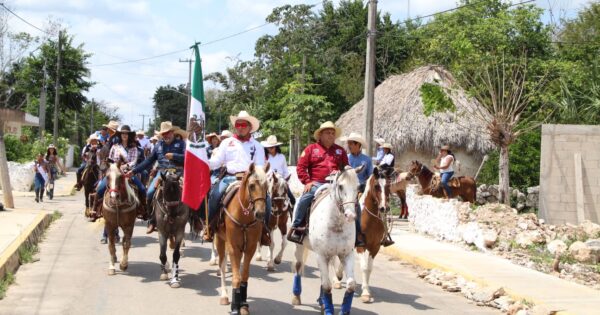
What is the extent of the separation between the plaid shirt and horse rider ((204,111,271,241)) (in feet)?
11.9

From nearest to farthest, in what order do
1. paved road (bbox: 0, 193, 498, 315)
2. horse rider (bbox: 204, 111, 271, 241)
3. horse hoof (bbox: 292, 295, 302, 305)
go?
paved road (bbox: 0, 193, 498, 315) → horse hoof (bbox: 292, 295, 302, 305) → horse rider (bbox: 204, 111, 271, 241)

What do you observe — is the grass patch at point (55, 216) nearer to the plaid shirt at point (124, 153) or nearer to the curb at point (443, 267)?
the plaid shirt at point (124, 153)

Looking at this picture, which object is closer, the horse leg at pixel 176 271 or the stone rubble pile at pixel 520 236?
the horse leg at pixel 176 271

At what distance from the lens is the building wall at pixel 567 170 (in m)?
16.4

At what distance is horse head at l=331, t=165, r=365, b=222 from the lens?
7629mm

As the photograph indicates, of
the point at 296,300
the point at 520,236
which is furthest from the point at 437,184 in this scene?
the point at 296,300

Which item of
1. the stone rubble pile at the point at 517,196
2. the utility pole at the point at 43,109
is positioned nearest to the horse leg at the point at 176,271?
the stone rubble pile at the point at 517,196

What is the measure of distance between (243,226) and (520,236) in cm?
802

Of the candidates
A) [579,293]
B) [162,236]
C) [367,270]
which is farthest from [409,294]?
[162,236]

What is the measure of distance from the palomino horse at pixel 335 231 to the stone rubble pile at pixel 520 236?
17.9 ft

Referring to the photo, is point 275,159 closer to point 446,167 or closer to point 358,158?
point 358,158

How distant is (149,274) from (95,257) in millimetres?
2088

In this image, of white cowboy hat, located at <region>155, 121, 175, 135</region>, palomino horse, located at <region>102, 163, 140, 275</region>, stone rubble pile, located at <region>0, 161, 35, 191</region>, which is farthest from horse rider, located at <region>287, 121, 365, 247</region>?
stone rubble pile, located at <region>0, 161, 35, 191</region>

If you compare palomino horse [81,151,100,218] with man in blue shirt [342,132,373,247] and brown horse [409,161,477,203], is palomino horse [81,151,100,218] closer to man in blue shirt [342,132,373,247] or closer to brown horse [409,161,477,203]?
man in blue shirt [342,132,373,247]
